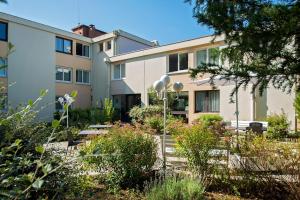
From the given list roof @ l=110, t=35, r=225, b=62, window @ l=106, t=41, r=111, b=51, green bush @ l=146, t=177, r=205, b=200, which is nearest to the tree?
green bush @ l=146, t=177, r=205, b=200

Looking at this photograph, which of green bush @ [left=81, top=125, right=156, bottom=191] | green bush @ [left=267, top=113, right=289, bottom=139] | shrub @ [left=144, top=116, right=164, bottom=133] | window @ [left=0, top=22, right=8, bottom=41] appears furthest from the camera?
window @ [left=0, top=22, right=8, bottom=41]

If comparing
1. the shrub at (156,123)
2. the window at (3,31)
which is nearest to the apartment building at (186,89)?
the shrub at (156,123)

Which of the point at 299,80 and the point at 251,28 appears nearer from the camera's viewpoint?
the point at 251,28

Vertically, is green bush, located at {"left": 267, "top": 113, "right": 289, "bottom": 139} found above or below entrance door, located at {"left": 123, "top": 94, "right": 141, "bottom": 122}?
below

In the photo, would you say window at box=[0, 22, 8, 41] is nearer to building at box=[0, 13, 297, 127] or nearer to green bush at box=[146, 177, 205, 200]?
building at box=[0, 13, 297, 127]

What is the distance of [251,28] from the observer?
3.45 m

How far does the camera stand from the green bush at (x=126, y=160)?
7.04 metres

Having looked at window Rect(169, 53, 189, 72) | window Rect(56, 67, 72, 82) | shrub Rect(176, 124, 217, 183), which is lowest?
shrub Rect(176, 124, 217, 183)

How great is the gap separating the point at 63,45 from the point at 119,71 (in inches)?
219

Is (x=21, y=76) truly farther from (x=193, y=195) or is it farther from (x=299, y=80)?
(x=299, y=80)

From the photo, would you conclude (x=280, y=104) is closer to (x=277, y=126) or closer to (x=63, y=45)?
(x=277, y=126)

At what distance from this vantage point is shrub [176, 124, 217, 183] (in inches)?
272

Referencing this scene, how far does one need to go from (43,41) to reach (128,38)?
8232 mm

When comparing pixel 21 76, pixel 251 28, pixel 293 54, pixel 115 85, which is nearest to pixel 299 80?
pixel 293 54
